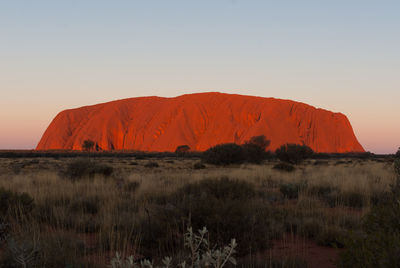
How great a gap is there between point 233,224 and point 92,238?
2615mm

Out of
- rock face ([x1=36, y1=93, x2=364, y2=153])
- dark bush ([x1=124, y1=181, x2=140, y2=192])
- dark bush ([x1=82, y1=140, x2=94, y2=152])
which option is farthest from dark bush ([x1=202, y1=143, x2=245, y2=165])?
dark bush ([x1=82, y1=140, x2=94, y2=152])

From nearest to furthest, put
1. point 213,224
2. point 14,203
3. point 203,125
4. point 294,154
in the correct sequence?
point 213,224 < point 14,203 < point 294,154 < point 203,125

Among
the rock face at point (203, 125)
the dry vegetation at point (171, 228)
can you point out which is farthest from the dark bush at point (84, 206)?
the rock face at point (203, 125)

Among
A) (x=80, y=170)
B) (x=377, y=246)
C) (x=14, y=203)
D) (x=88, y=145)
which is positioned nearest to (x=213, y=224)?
(x=377, y=246)

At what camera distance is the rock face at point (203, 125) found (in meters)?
77.4

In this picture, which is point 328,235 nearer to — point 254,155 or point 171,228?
point 171,228

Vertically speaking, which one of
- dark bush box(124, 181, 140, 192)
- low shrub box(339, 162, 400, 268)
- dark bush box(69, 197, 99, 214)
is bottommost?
dark bush box(69, 197, 99, 214)

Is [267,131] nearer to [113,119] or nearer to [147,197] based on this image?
[113,119]

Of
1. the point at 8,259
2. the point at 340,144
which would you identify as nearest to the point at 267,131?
the point at 340,144

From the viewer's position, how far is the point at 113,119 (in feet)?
298

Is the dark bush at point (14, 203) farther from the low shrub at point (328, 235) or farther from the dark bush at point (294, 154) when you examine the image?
the dark bush at point (294, 154)

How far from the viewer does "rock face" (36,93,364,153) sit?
77.4 metres

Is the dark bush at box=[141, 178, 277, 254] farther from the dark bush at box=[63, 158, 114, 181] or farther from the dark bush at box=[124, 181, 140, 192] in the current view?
the dark bush at box=[63, 158, 114, 181]

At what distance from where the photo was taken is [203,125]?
269 ft
